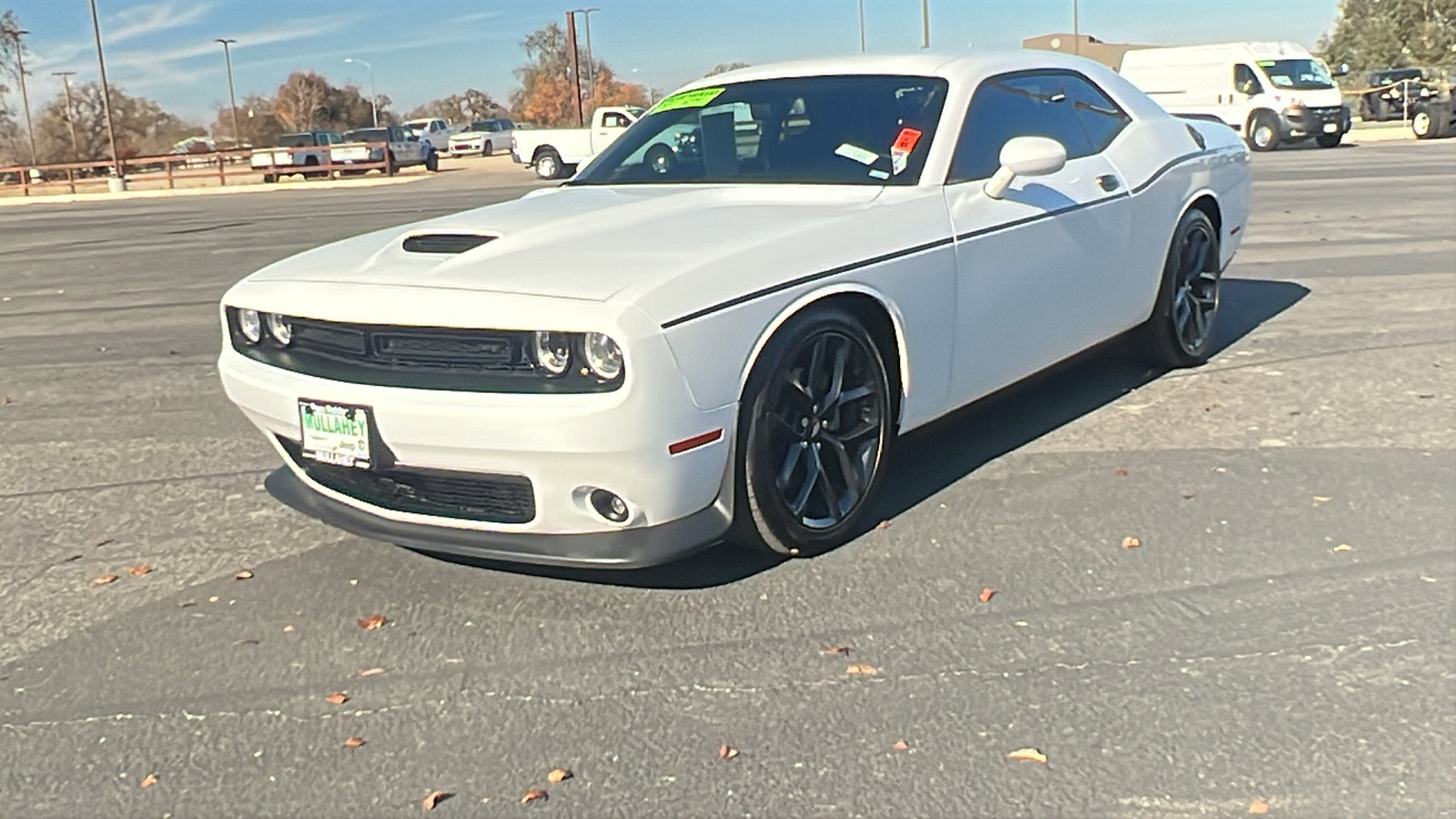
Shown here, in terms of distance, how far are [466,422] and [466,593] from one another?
683 millimetres

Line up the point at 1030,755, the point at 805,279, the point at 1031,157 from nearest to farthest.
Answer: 1. the point at 1030,755
2. the point at 805,279
3. the point at 1031,157

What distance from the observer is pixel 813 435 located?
3848mm

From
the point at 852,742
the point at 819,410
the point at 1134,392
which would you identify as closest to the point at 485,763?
the point at 852,742

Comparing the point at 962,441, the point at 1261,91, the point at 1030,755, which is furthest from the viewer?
the point at 1261,91

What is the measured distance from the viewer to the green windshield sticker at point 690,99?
5.18m

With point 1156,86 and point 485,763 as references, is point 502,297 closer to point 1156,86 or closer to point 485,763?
point 485,763

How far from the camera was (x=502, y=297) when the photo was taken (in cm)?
330

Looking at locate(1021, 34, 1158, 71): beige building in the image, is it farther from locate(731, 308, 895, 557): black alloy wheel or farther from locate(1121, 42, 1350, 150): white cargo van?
locate(731, 308, 895, 557): black alloy wheel

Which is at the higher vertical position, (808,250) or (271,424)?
(808,250)

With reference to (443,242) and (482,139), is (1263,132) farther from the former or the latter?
(482,139)

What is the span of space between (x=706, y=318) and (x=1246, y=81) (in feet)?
91.1

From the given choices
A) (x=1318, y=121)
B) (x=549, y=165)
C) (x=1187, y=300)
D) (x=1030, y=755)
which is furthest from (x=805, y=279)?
(x=549, y=165)

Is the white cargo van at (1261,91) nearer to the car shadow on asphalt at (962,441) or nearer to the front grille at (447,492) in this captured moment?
the car shadow on asphalt at (962,441)

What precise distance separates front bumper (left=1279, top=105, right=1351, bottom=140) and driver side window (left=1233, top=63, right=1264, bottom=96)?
3.49ft
